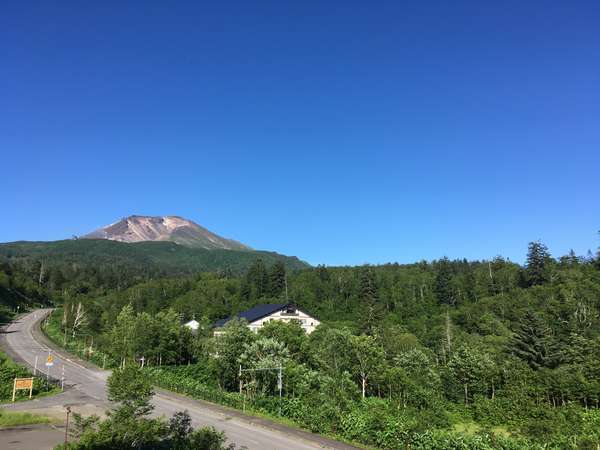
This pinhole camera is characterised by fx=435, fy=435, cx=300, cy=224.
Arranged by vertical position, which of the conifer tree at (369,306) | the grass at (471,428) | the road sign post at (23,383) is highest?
the conifer tree at (369,306)

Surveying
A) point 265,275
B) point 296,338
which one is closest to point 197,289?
point 265,275

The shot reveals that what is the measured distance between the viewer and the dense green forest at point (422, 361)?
112 feet

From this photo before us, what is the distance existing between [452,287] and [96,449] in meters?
118

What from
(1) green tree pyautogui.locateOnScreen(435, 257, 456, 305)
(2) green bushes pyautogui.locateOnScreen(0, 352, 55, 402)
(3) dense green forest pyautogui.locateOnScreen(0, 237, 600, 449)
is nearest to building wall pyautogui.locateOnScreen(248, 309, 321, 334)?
(3) dense green forest pyautogui.locateOnScreen(0, 237, 600, 449)

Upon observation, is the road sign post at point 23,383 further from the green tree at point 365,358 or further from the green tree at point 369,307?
the green tree at point 369,307

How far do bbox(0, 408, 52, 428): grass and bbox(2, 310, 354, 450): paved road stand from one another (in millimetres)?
7344

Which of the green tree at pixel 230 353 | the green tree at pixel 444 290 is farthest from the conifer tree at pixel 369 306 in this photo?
the green tree at pixel 230 353

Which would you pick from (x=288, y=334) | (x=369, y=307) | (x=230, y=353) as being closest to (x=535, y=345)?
(x=288, y=334)

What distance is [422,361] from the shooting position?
185ft

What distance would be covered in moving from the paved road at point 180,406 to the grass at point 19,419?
24.1 ft

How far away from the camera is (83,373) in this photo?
61656 millimetres

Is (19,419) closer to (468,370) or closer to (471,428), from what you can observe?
(471,428)

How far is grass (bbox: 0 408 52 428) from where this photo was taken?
3427cm

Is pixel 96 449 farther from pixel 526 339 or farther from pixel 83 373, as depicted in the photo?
pixel 526 339
